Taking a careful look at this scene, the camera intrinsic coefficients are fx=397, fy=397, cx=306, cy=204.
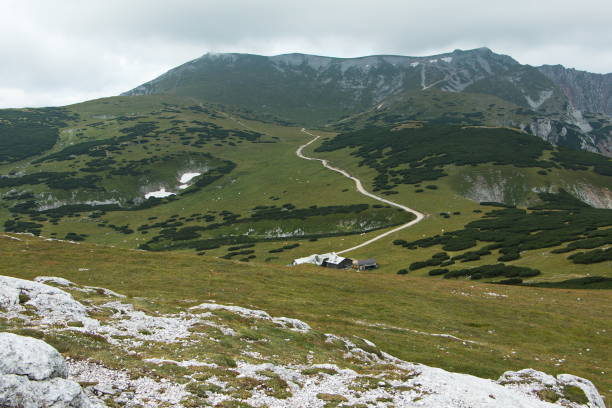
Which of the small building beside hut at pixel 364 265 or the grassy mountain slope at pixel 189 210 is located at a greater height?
the grassy mountain slope at pixel 189 210

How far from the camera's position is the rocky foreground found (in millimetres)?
13078

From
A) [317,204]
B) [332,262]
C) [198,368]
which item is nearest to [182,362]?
[198,368]

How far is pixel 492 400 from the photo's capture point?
1841 centimetres

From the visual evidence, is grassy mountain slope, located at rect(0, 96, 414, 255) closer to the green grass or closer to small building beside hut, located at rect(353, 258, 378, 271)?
small building beside hut, located at rect(353, 258, 378, 271)

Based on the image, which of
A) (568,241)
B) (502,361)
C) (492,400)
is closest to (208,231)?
(568,241)

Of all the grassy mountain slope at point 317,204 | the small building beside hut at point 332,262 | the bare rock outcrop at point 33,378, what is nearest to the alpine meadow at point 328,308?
the bare rock outcrop at point 33,378

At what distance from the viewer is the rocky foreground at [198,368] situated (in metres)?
13.1

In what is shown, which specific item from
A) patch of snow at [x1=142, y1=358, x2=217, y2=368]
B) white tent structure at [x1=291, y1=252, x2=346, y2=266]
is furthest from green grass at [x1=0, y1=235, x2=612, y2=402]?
white tent structure at [x1=291, y1=252, x2=346, y2=266]

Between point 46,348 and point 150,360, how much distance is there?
6.24m

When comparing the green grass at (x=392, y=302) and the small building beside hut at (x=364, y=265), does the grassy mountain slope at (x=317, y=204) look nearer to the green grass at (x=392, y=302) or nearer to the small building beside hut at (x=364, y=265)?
the small building beside hut at (x=364, y=265)

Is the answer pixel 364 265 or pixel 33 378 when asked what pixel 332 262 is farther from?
pixel 33 378

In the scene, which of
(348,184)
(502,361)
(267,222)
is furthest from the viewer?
(348,184)

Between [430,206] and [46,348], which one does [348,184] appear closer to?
[430,206]

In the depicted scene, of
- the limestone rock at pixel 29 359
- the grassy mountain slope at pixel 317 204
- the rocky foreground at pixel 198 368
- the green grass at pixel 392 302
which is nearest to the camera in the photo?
the limestone rock at pixel 29 359
